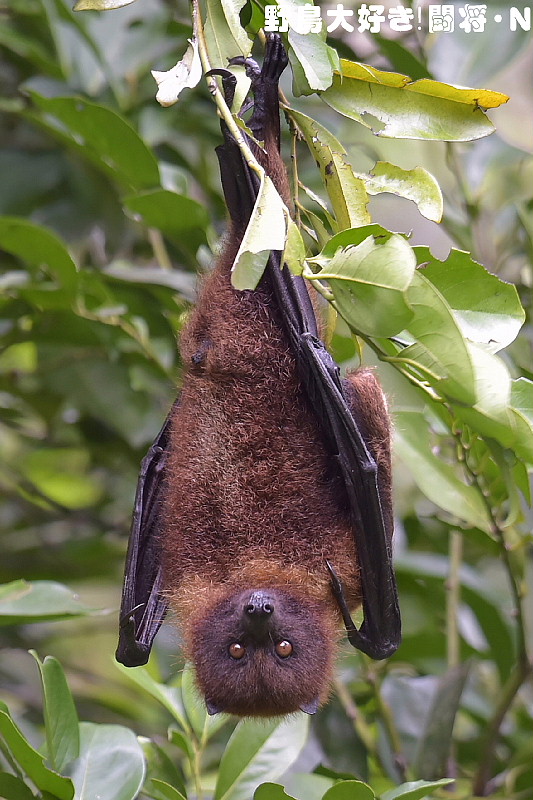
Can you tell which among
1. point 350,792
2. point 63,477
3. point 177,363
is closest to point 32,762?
point 350,792

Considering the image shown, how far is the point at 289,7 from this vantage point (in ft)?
5.66

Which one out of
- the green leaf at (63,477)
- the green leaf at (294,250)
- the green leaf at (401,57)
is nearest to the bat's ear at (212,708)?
the green leaf at (294,250)

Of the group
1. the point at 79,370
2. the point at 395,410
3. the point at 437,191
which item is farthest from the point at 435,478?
the point at 79,370

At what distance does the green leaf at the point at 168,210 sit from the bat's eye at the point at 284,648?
1.24 metres

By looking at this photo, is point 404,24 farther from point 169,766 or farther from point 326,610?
point 169,766

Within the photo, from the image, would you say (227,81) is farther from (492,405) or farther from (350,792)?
(350,792)

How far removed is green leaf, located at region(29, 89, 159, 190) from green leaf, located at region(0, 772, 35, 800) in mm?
1695

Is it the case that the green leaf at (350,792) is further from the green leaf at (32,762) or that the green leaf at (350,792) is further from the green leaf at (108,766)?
the green leaf at (32,762)

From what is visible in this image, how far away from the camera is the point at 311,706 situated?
2168 mm

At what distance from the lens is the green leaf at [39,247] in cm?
270

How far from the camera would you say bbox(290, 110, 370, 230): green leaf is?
69.7 inches

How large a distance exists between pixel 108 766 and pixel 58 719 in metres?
0.15

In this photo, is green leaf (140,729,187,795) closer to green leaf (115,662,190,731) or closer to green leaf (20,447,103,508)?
green leaf (115,662,190,731)

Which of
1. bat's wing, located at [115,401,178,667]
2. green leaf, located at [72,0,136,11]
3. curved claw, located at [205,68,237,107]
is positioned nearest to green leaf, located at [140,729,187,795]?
bat's wing, located at [115,401,178,667]
